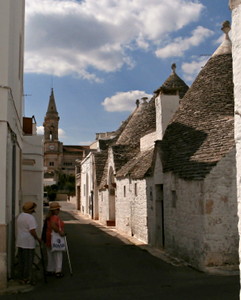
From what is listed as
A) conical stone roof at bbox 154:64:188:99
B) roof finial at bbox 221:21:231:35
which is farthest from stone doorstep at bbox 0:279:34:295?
conical stone roof at bbox 154:64:188:99

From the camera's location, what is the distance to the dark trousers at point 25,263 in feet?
25.5

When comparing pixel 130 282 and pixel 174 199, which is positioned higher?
pixel 174 199

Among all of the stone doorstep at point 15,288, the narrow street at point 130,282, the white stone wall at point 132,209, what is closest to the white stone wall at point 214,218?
the narrow street at point 130,282

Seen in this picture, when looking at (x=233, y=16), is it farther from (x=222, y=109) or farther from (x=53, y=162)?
(x=53, y=162)

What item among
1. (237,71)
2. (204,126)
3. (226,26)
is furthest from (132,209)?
(237,71)

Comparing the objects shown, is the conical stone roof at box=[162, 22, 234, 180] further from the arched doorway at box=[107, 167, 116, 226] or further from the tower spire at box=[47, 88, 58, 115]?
the tower spire at box=[47, 88, 58, 115]

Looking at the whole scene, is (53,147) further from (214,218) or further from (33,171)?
(214,218)

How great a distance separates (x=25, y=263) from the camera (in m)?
7.80

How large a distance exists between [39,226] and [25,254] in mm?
6602

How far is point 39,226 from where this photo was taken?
14.3 metres

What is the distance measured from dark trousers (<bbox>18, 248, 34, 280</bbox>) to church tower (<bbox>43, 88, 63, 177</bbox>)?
72865mm

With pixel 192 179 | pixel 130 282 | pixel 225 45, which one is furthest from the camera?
pixel 225 45

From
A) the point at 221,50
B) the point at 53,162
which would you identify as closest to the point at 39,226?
the point at 221,50

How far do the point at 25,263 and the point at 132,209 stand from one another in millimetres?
9153
